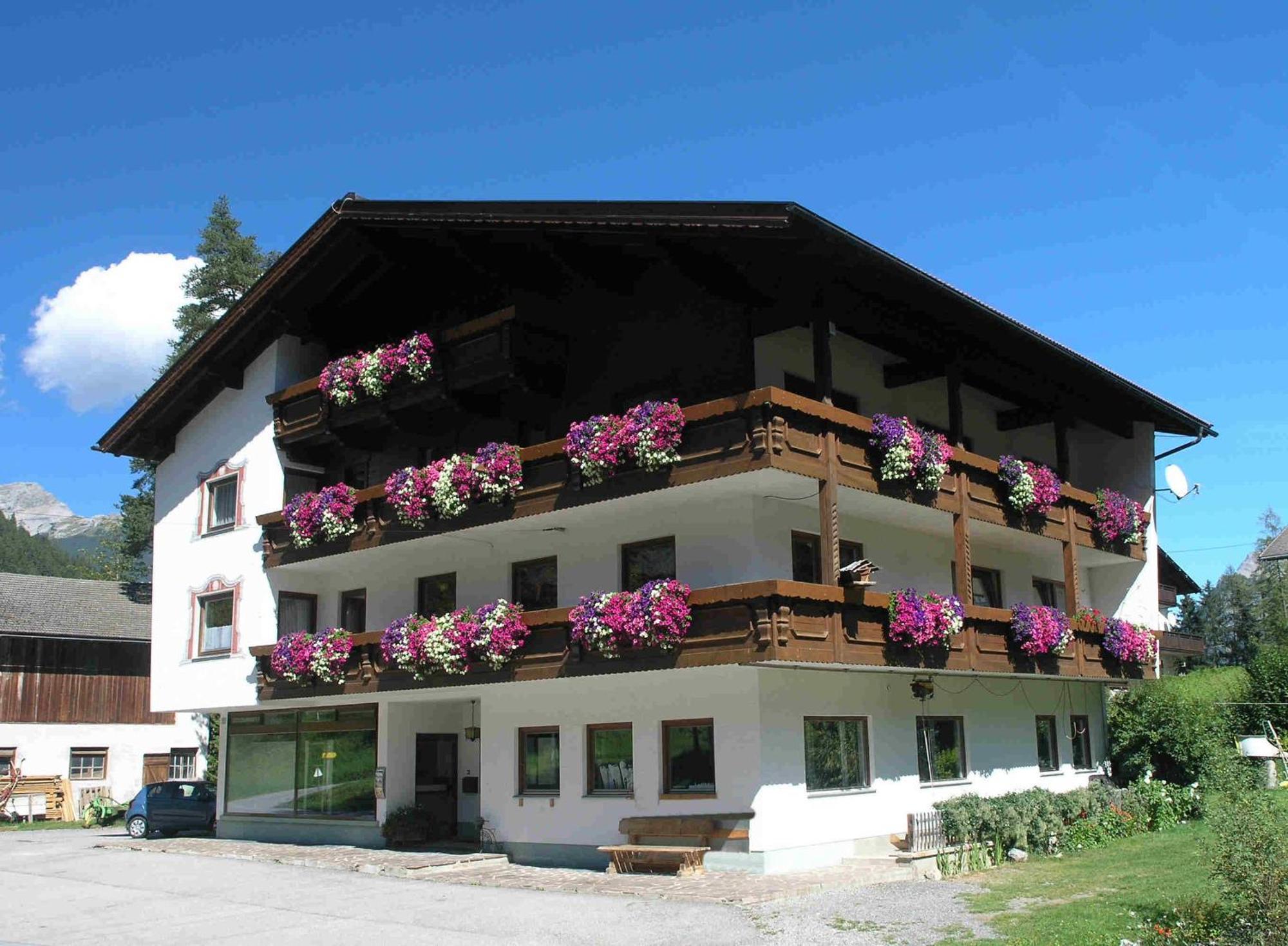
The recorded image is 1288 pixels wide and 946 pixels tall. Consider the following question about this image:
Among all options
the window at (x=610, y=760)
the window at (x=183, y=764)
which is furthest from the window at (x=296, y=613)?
the window at (x=183, y=764)

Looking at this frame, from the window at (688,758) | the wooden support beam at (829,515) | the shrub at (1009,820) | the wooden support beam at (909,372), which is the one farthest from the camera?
the wooden support beam at (909,372)

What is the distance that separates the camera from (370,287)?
27.2m

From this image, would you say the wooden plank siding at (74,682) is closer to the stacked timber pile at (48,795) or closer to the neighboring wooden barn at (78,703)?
the neighboring wooden barn at (78,703)

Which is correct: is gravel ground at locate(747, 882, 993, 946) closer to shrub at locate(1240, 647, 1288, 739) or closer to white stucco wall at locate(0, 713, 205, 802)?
shrub at locate(1240, 647, 1288, 739)

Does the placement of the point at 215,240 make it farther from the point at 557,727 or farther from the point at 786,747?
the point at 786,747

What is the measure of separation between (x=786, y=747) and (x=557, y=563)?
232 inches

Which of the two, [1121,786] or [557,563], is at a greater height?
[557,563]

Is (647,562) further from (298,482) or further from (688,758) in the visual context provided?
(298,482)

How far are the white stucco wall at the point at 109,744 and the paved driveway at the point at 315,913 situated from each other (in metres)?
19.7

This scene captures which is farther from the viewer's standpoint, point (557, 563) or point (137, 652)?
point (137, 652)

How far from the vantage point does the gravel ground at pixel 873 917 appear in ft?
44.4

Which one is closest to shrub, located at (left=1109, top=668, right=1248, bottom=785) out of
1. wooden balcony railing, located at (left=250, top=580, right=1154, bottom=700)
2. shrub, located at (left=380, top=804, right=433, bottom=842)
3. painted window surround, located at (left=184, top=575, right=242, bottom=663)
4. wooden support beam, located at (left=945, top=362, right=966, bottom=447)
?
wooden balcony railing, located at (left=250, top=580, right=1154, bottom=700)

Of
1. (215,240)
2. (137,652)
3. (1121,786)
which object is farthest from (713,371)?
(215,240)

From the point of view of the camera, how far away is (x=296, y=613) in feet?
90.4
